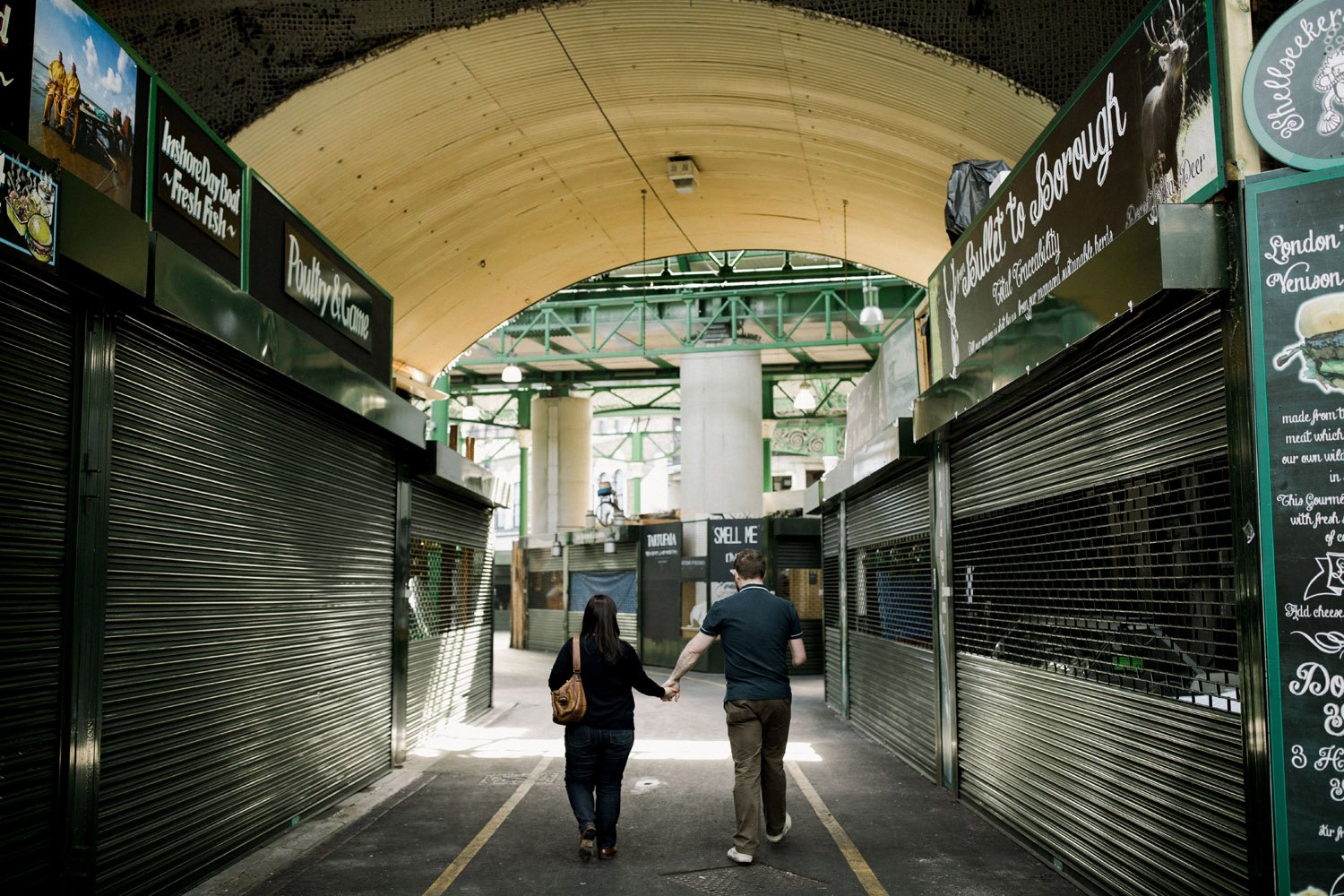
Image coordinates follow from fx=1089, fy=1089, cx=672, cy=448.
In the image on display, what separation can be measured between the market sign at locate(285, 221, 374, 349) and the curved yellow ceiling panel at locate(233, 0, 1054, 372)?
1362 mm

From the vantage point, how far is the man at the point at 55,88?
462 cm

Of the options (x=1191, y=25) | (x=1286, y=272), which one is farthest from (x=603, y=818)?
(x=1191, y=25)

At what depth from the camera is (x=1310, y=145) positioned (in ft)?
13.4

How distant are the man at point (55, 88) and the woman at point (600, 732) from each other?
3864mm

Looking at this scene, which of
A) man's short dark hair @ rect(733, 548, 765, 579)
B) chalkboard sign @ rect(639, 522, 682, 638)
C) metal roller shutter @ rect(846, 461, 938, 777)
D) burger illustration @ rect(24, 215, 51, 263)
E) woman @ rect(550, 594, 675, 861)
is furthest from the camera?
chalkboard sign @ rect(639, 522, 682, 638)

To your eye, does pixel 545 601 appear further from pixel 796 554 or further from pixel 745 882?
pixel 745 882

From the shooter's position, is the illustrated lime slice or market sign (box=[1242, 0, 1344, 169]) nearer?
market sign (box=[1242, 0, 1344, 169])

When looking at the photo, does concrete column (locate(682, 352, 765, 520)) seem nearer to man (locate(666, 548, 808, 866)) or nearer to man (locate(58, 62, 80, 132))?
man (locate(666, 548, 808, 866))

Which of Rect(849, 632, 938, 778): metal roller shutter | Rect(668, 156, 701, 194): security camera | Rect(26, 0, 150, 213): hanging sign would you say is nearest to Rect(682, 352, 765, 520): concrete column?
Rect(849, 632, 938, 778): metal roller shutter

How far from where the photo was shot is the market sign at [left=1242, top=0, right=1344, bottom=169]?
408 cm

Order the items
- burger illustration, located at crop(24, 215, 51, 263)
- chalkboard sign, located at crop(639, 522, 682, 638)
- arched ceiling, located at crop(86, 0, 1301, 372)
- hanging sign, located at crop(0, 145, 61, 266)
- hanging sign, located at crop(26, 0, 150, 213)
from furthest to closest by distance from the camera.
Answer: chalkboard sign, located at crop(639, 522, 682, 638) < arched ceiling, located at crop(86, 0, 1301, 372) < hanging sign, located at crop(26, 0, 150, 213) < burger illustration, located at crop(24, 215, 51, 263) < hanging sign, located at crop(0, 145, 61, 266)

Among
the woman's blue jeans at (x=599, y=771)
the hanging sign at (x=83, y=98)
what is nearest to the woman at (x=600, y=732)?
the woman's blue jeans at (x=599, y=771)

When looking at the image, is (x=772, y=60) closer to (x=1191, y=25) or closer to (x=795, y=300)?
(x=1191, y=25)

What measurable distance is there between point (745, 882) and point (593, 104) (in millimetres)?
7415
